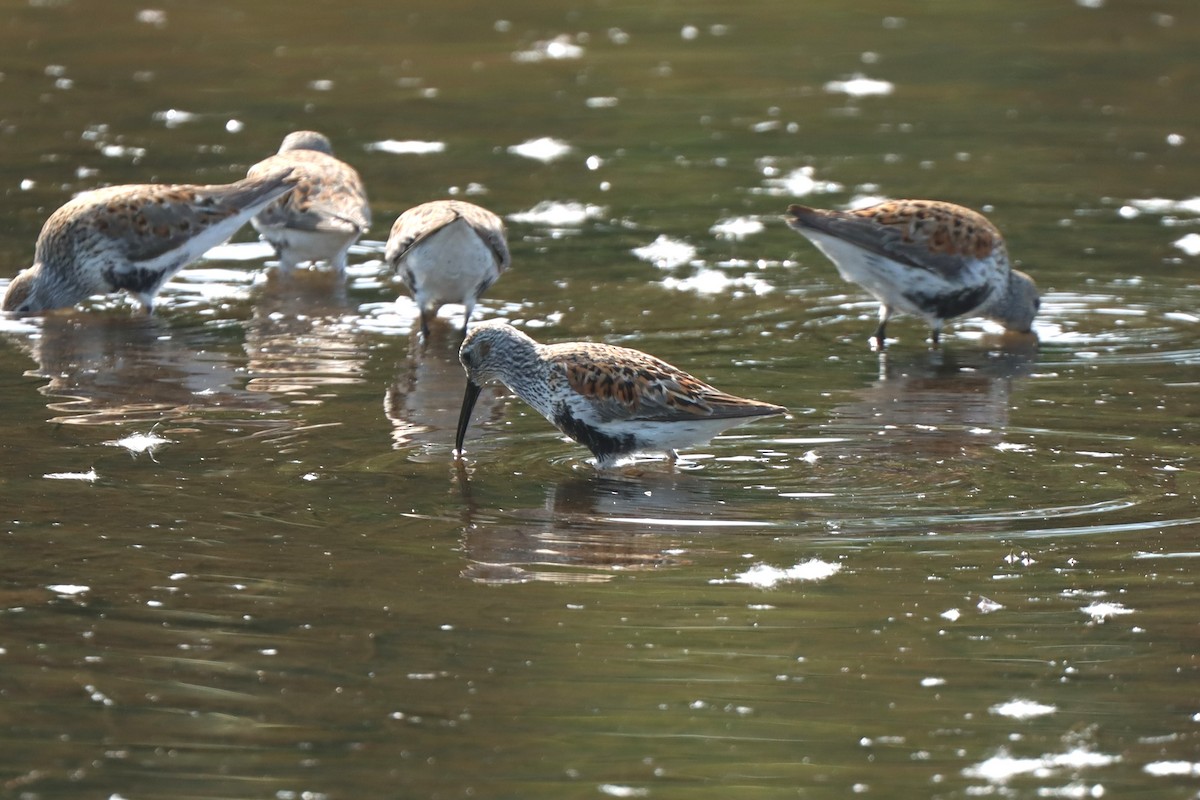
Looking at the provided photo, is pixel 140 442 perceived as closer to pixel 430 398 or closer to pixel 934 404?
pixel 430 398

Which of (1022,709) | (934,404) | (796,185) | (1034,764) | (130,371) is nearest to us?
(1034,764)

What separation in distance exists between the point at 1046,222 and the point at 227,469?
812cm

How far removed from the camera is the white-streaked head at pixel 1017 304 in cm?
1215

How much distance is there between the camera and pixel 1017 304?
12195 mm

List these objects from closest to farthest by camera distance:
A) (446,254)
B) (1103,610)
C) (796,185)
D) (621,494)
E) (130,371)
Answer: (1103,610) → (621,494) → (130,371) → (446,254) → (796,185)

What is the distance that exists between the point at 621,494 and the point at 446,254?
3.44m

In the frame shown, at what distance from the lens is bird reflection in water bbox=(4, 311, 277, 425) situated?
1028 centimetres

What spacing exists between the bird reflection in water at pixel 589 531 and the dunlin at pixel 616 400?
0.69 feet

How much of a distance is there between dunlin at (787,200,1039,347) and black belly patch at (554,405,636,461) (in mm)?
2993

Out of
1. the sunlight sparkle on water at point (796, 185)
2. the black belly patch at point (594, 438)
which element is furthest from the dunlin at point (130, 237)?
the black belly patch at point (594, 438)

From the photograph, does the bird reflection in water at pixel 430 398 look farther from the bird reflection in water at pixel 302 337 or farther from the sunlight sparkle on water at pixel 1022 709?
the sunlight sparkle on water at pixel 1022 709

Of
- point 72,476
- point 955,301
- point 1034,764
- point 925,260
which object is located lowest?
point 72,476

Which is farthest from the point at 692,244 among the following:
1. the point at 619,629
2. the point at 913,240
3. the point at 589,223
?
the point at 619,629

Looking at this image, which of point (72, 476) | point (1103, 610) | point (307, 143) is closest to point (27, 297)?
point (307, 143)
